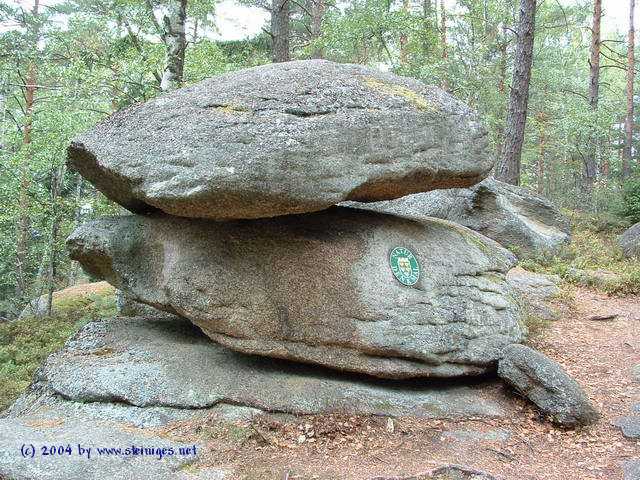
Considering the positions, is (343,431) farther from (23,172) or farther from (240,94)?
(23,172)

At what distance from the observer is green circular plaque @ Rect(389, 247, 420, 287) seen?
5715mm

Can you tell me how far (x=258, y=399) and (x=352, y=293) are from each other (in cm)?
141

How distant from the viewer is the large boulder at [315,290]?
17.3ft

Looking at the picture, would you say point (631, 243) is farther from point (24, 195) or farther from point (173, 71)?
point (24, 195)

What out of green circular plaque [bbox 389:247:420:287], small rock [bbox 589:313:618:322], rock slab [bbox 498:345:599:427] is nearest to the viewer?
rock slab [bbox 498:345:599:427]

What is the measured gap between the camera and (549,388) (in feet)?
17.2

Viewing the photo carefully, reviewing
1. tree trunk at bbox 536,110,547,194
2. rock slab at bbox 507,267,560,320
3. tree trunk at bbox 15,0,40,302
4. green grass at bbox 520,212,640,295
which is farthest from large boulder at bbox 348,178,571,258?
tree trunk at bbox 536,110,547,194

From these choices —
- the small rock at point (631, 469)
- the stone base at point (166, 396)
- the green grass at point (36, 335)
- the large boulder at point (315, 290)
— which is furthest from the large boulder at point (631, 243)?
the green grass at point (36, 335)

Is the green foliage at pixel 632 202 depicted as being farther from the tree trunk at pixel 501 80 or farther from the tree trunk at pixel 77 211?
the tree trunk at pixel 77 211

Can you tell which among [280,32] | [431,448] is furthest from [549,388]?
[280,32]

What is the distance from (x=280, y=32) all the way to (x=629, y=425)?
34.6ft

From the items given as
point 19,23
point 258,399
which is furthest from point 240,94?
point 19,23

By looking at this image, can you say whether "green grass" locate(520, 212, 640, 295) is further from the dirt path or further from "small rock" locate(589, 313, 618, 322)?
the dirt path

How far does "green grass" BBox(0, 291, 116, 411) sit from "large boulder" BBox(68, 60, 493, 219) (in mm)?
4350
